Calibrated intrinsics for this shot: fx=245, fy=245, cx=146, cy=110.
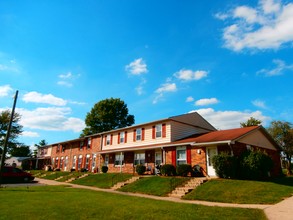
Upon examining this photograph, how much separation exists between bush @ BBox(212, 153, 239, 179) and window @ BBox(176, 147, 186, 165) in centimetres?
433

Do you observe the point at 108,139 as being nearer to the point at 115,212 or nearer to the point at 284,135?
the point at 115,212

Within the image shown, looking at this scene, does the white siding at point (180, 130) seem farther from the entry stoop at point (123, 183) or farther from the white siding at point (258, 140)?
the white siding at point (258, 140)

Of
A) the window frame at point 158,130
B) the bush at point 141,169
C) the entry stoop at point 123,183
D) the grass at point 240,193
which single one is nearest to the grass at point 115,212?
the grass at point 240,193

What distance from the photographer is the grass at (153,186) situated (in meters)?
16.4

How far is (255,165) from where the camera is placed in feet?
56.2

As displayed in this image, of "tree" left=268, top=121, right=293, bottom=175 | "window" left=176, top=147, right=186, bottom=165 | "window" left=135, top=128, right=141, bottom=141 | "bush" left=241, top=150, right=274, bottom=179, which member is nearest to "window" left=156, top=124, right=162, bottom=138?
"window" left=135, top=128, right=141, bottom=141

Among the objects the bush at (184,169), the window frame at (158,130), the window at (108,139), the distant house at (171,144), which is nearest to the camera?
the distant house at (171,144)

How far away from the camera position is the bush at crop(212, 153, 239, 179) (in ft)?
57.1

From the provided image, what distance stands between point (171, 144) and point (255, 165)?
7634mm

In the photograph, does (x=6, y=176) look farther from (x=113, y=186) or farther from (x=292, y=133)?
(x=292, y=133)

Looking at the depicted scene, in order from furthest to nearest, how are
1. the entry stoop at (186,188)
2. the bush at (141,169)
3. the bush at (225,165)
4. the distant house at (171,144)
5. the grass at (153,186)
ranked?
the bush at (141,169)
the distant house at (171,144)
the bush at (225,165)
the grass at (153,186)
the entry stoop at (186,188)

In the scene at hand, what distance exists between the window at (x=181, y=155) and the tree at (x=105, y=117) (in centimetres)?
3307

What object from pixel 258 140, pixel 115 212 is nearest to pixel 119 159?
pixel 258 140

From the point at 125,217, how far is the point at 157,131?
1730cm
